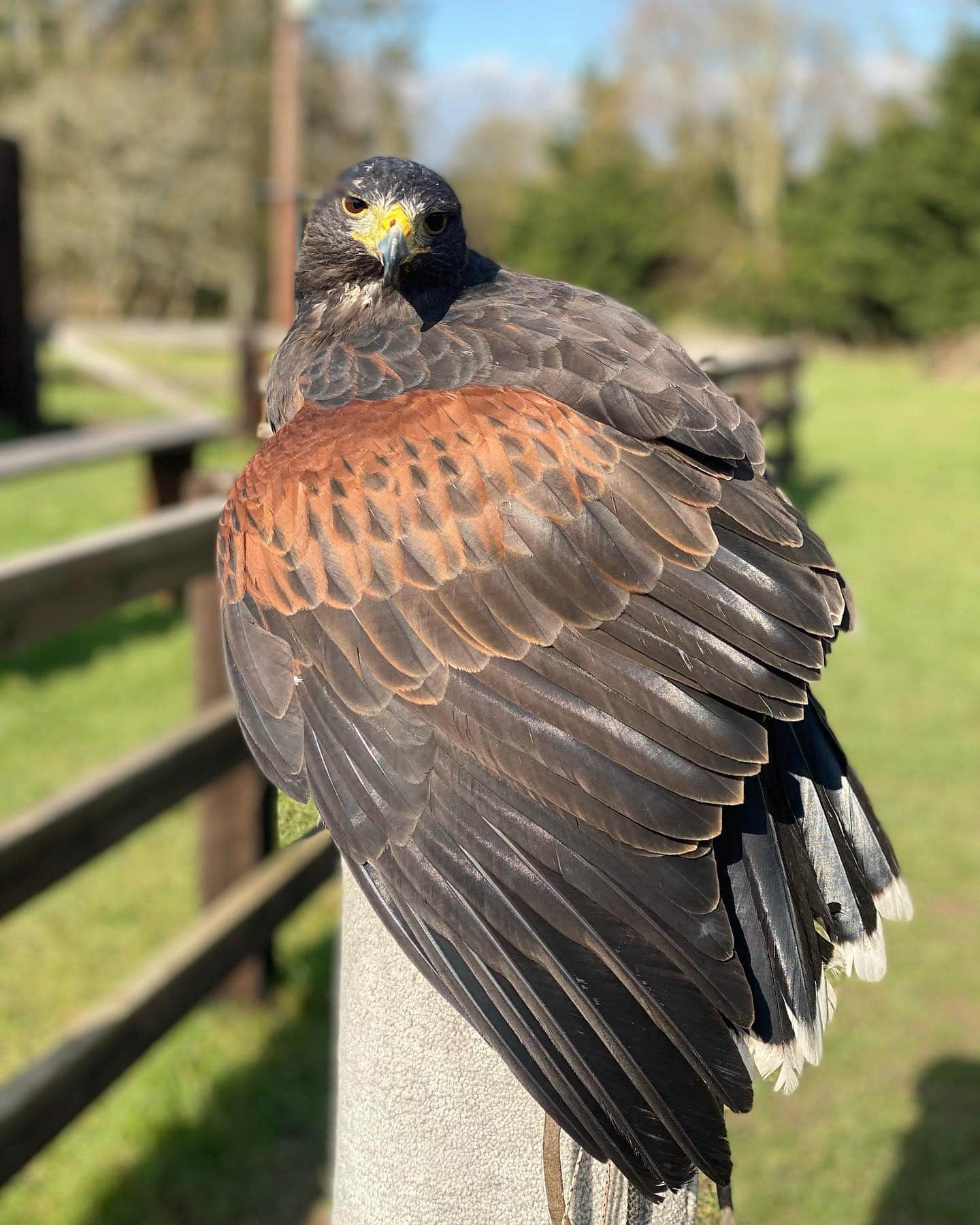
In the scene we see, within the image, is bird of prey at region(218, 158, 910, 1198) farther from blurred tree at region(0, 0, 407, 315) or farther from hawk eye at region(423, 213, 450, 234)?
blurred tree at region(0, 0, 407, 315)

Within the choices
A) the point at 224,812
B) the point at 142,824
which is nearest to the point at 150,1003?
the point at 142,824

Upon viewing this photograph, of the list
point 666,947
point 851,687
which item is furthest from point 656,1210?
point 851,687

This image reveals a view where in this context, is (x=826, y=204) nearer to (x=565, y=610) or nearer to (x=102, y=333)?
(x=102, y=333)

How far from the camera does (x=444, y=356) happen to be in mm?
2070

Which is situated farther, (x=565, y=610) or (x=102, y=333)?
(x=102, y=333)

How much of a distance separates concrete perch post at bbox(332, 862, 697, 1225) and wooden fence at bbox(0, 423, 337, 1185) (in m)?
0.68

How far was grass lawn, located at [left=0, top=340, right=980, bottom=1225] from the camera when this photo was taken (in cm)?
340

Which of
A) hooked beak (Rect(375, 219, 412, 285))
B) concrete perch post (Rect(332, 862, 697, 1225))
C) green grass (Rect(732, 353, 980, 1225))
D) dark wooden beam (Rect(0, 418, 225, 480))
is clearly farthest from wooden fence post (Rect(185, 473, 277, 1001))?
dark wooden beam (Rect(0, 418, 225, 480))

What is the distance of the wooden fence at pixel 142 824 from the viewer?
9.13 ft

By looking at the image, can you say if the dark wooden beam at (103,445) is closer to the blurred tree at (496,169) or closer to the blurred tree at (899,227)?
the blurred tree at (899,227)

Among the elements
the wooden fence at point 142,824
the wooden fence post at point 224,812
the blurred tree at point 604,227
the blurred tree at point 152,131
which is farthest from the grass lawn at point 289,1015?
the blurred tree at point 604,227

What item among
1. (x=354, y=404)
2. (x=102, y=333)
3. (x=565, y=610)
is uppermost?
(x=354, y=404)

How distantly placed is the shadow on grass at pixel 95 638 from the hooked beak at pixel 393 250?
471 cm

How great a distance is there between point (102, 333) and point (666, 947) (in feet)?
48.6
